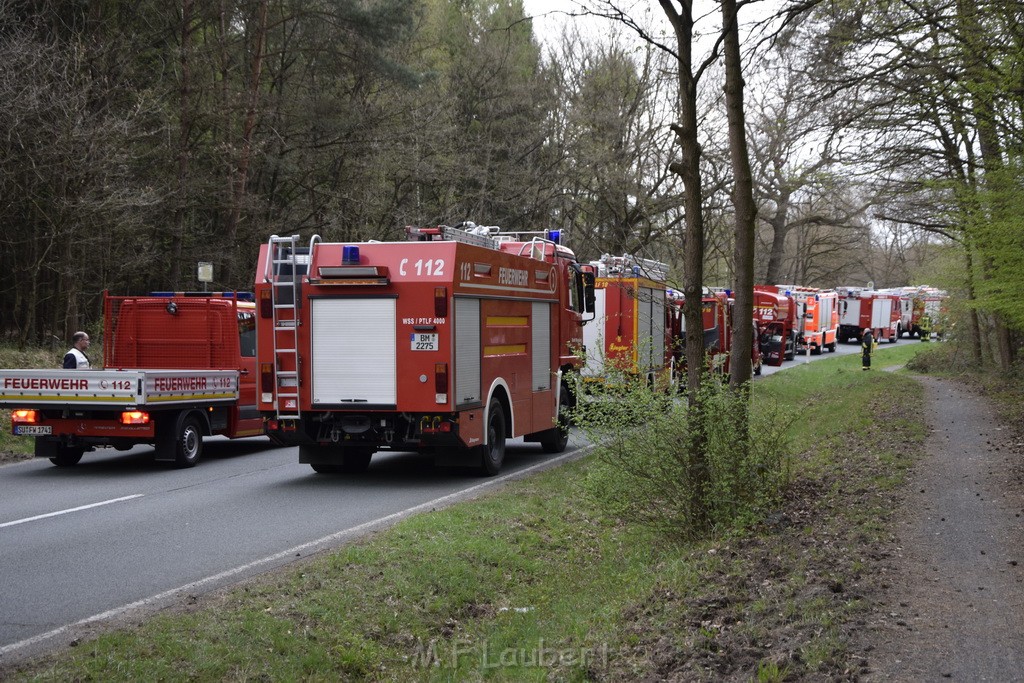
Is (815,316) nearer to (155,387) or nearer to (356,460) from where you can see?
(356,460)

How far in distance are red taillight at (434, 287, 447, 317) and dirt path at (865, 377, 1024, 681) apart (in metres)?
5.61

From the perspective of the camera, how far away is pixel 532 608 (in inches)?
315

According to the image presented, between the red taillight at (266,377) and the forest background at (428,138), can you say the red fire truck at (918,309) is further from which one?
the red taillight at (266,377)

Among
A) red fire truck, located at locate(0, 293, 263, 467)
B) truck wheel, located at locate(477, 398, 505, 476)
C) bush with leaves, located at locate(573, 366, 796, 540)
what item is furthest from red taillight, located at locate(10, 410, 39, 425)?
bush with leaves, located at locate(573, 366, 796, 540)

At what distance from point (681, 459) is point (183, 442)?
863 cm

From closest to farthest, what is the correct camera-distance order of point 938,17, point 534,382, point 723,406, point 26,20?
point 723,406
point 938,17
point 534,382
point 26,20

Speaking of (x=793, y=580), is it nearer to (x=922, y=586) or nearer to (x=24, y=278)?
(x=922, y=586)

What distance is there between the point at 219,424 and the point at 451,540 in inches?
307

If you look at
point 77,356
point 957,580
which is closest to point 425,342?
point 77,356

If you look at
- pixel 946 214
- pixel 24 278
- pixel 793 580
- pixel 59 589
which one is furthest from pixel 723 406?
pixel 24 278

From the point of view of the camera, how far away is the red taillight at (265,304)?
1309 centimetres

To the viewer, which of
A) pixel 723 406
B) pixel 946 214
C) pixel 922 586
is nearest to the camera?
pixel 922 586

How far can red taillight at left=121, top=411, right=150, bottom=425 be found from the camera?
46.7 feet

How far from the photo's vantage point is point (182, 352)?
1659 centimetres
